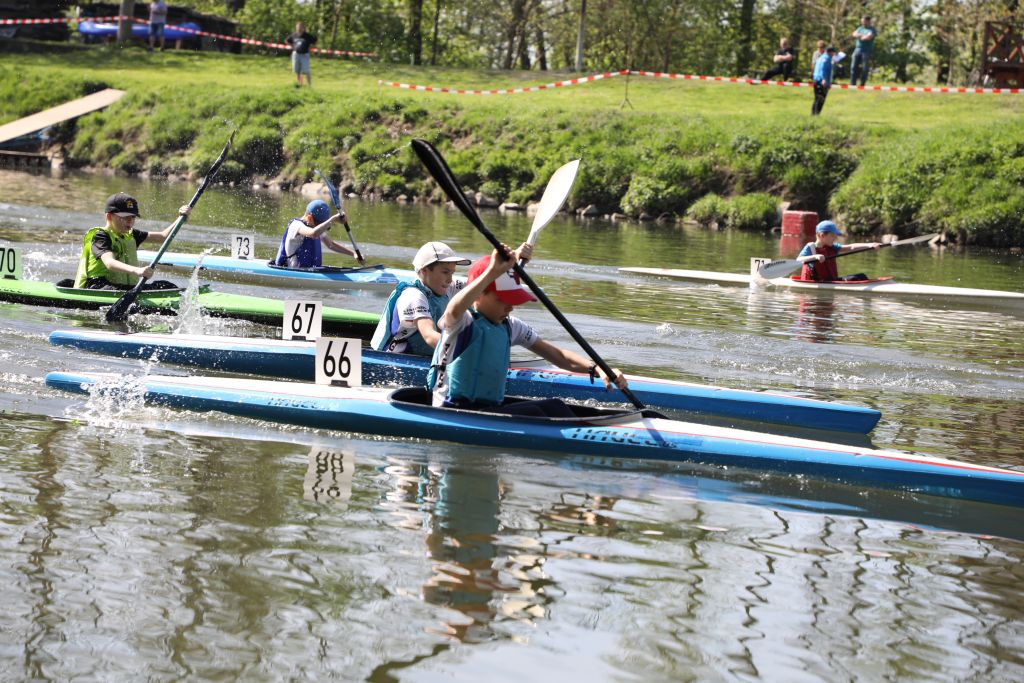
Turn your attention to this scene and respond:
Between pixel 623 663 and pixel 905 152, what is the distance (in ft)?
78.0

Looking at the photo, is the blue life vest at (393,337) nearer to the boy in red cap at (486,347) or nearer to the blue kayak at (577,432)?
the blue kayak at (577,432)

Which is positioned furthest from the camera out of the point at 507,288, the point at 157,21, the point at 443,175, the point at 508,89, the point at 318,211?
the point at 157,21

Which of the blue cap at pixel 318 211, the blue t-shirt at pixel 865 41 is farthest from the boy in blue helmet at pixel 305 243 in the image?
the blue t-shirt at pixel 865 41

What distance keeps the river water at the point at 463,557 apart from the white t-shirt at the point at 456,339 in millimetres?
353

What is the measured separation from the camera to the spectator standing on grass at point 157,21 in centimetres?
4079

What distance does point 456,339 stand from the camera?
7141mm

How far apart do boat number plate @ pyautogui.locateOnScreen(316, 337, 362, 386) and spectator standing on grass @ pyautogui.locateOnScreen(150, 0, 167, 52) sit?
1397 inches

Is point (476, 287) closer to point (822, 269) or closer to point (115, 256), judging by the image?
point (115, 256)

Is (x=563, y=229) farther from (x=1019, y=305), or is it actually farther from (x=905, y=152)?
(x=1019, y=305)

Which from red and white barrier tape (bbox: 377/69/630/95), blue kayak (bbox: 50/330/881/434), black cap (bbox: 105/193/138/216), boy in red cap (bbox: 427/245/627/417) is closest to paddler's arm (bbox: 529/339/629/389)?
boy in red cap (bbox: 427/245/627/417)

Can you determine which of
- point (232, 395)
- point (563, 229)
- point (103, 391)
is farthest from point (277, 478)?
point (563, 229)

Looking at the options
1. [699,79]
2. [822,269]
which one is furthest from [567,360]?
[699,79]

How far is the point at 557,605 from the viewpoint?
5219 millimetres

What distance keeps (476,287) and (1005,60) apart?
27073mm
